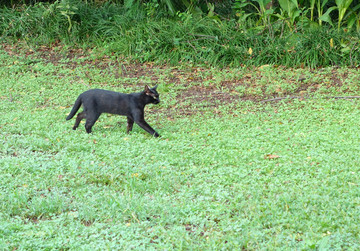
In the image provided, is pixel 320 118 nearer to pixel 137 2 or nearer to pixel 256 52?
pixel 256 52

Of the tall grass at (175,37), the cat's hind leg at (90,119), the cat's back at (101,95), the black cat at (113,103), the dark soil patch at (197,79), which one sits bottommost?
the dark soil patch at (197,79)

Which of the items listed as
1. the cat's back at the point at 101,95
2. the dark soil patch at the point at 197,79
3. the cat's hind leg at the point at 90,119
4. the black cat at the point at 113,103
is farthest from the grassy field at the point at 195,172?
the cat's back at the point at 101,95

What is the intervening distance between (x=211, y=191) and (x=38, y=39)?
9380mm

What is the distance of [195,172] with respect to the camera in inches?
205

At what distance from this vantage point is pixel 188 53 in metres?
10.8

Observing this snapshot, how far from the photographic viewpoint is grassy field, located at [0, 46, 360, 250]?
150 inches

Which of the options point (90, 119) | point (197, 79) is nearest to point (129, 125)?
point (90, 119)

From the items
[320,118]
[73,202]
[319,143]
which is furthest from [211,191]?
[320,118]

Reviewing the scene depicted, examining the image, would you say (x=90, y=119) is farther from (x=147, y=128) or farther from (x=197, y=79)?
(x=197, y=79)

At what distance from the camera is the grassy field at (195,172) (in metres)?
3.80

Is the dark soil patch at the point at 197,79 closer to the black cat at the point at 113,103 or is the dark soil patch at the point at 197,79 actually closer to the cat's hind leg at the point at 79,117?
the black cat at the point at 113,103

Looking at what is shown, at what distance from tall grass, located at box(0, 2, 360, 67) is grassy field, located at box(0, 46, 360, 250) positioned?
847mm

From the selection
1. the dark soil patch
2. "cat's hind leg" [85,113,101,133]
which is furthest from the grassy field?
"cat's hind leg" [85,113,101,133]

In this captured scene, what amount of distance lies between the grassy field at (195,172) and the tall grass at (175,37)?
0.85 metres
